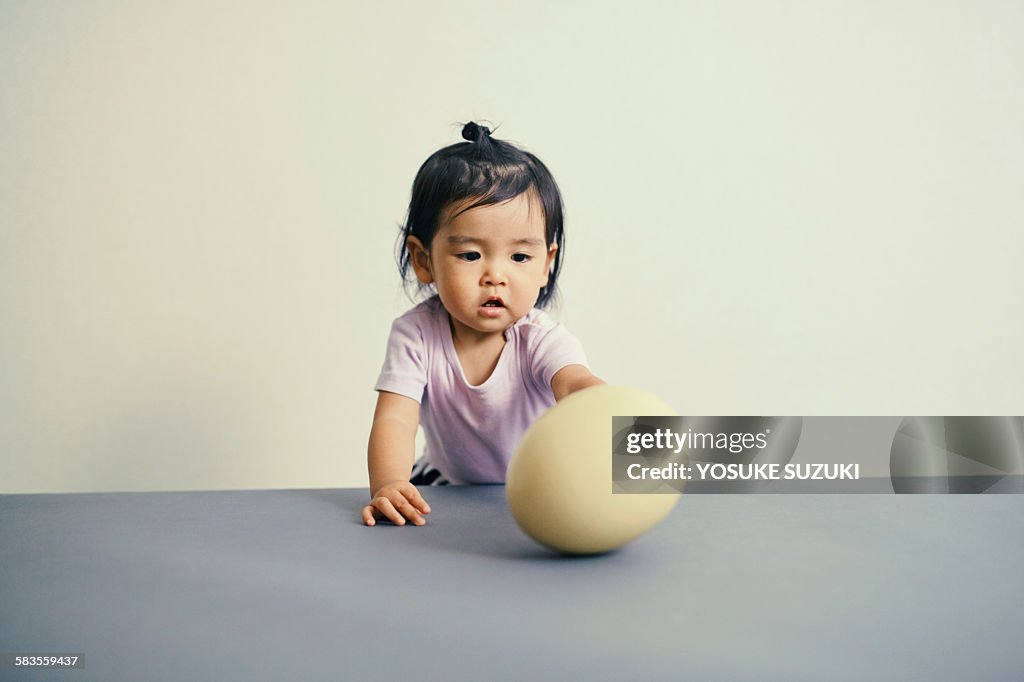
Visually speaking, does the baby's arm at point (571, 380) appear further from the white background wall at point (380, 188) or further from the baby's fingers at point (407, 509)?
the white background wall at point (380, 188)

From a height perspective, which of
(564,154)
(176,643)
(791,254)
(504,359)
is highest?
(564,154)

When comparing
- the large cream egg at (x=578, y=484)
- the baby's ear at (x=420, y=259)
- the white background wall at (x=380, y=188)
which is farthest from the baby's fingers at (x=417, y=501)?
the white background wall at (x=380, y=188)

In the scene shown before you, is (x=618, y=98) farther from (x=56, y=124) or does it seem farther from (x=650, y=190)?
(x=56, y=124)

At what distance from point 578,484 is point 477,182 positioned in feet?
1.90

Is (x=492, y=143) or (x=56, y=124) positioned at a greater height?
(x=56, y=124)

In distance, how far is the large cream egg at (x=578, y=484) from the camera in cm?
86

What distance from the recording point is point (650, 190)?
2463mm

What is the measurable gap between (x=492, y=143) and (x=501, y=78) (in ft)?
3.50

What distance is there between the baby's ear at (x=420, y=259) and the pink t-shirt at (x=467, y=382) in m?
0.06

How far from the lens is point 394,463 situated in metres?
1.24

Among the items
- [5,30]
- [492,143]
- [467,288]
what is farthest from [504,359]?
[5,30]

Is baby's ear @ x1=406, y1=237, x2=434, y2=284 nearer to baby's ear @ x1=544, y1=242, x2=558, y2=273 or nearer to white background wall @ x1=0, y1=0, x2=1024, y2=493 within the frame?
baby's ear @ x1=544, y1=242, x2=558, y2=273

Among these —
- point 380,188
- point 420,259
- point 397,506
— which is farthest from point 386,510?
point 380,188

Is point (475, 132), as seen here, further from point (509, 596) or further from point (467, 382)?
point (509, 596)
